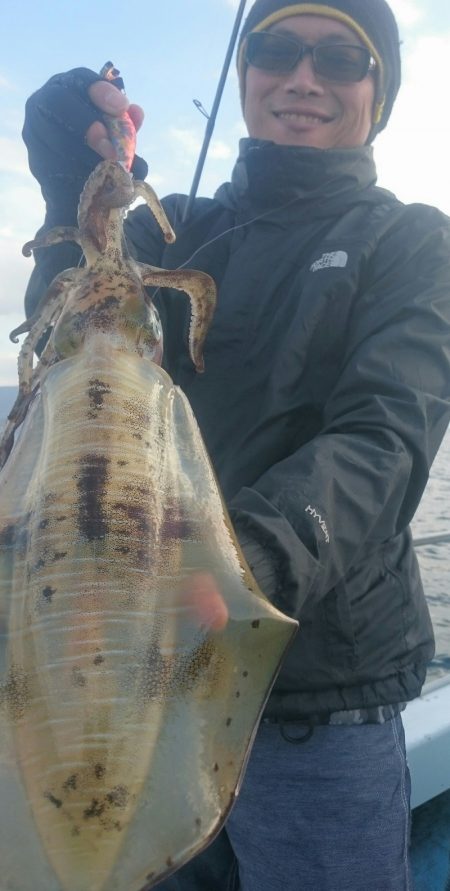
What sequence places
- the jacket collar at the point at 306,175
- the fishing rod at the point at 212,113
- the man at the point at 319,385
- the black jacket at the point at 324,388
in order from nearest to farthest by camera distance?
the black jacket at the point at 324,388 < the man at the point at 319,385 < the jacket collar at the point at 306,175 < the fishing rod at the point at 212,113

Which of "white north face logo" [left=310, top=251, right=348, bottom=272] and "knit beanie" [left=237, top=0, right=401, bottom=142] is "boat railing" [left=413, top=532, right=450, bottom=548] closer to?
"knit beanie" [left=237, top=0, right=401, bottom=142]

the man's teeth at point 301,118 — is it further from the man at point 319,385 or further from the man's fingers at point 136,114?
the man's fingers at point 136,114

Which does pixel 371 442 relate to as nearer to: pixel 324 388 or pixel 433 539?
pixel 324 388

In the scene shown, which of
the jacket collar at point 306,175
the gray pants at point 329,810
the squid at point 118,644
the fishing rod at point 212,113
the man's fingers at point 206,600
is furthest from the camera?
the fishing rod at point 212,113

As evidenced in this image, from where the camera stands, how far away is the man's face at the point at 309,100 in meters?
2.71

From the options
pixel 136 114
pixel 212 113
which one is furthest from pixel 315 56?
pixel 212 113

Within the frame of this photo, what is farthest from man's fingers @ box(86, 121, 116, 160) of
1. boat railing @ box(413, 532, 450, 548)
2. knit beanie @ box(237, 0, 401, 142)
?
boat railing @ box(413, 532, 450, 548)

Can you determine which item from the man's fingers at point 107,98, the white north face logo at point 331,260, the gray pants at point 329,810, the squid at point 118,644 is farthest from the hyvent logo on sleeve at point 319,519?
the man's fingers at point 107,98

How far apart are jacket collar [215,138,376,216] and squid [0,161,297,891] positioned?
1.55 meters

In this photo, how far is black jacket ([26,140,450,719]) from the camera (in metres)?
1.67

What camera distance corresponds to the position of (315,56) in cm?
268

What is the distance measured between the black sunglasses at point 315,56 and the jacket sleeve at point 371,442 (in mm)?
688

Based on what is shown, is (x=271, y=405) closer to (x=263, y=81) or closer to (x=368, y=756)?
(x=368, y=756)

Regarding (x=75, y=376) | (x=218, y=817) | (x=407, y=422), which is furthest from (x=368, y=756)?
(x=75, y=376)
